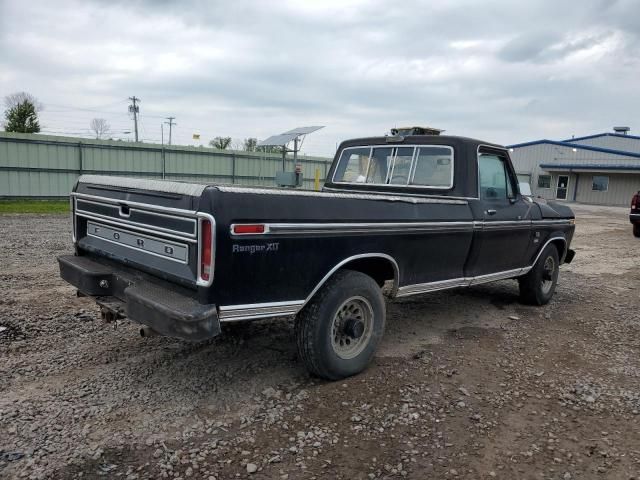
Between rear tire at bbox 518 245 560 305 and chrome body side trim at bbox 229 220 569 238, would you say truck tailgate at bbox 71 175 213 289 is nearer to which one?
chrome body side trim at bbox 229 220 569 238

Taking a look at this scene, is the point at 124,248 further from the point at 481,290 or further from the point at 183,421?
the point at 481,290

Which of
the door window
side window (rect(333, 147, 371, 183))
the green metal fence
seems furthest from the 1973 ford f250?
the door window

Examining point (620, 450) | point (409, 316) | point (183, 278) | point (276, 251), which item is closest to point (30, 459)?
point (183, 278)

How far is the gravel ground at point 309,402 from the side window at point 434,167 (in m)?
1.55

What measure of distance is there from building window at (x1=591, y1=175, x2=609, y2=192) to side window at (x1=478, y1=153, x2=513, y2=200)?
3630cm

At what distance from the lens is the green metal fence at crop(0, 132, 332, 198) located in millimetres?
17281

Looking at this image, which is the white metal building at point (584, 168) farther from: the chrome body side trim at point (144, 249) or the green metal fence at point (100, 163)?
the chrome body side trim at point (144, 249)

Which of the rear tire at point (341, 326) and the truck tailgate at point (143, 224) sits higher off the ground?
the truck tailgate at point (143, 224)

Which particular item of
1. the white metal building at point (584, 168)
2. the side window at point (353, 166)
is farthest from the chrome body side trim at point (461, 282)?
the white metal building at point (584, 168)

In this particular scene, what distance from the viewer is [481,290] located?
24.4 feet

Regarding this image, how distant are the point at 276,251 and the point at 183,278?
61cm

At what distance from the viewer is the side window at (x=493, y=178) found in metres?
5.39

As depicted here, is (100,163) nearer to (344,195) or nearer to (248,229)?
(344,195)

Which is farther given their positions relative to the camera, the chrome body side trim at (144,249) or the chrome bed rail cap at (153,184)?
the chrome body side trim at (144,249)
